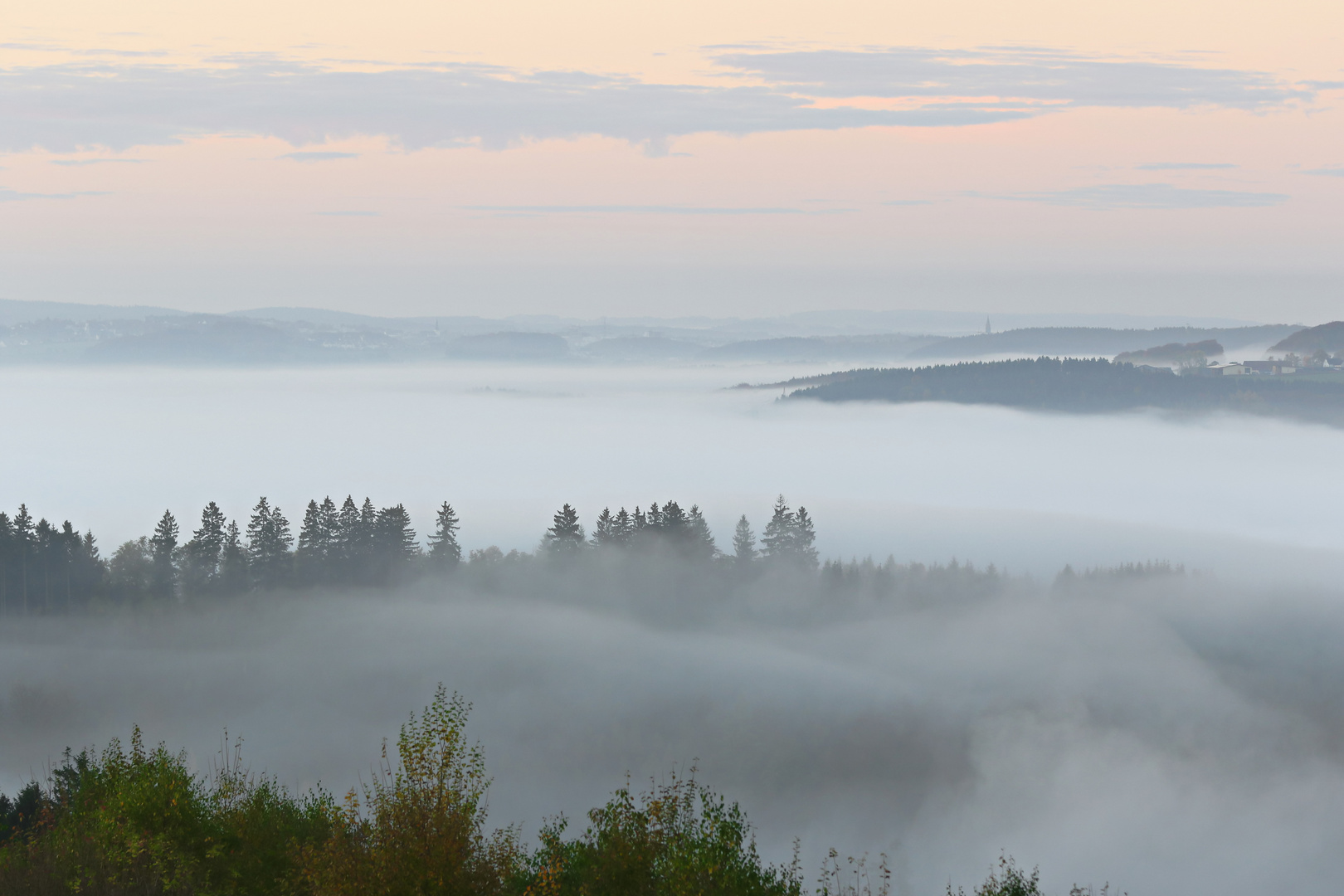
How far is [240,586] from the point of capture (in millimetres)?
127812

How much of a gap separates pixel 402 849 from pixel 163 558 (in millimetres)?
105715

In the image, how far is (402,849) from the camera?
109 feet

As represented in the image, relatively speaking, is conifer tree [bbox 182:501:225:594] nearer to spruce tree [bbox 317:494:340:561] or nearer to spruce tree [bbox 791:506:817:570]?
spruce tree [bbox 317:494:340:561]

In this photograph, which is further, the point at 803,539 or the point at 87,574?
the point at 803,539

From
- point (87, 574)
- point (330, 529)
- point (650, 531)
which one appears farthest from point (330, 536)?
point (650, 531)

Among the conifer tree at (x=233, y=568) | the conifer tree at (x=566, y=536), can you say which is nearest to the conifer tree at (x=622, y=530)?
the conifer tree at (x=566, y=536)

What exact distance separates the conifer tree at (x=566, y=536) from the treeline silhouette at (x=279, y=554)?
171 mm

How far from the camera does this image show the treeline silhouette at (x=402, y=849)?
33.4 metres

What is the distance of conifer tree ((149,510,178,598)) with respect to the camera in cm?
12631

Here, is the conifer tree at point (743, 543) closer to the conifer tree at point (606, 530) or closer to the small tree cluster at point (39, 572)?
the conifer tree at point (606, 530)

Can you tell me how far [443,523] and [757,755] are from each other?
2029 inches

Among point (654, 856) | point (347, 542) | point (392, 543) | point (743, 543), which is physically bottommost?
point (743, 543)

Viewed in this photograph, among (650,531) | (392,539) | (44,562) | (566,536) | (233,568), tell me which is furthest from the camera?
(566,536)

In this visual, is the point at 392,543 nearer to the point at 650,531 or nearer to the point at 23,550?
the point at 650,531
